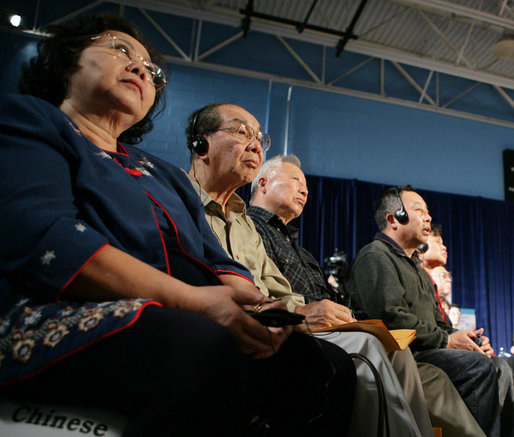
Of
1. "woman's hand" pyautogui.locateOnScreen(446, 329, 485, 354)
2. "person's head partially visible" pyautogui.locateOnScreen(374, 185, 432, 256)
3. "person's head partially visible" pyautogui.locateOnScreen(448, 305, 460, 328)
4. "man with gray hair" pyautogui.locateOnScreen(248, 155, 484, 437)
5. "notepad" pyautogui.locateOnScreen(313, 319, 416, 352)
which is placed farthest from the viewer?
"person's head partially visible" pyautogui.locateOnScreen(448, 305, 460, 328)

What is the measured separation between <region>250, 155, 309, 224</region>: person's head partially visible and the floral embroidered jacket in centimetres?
141

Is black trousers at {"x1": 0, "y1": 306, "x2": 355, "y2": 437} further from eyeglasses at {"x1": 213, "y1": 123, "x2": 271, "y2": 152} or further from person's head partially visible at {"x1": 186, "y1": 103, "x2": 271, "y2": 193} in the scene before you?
eyeglasses at {"x1": 213, "y1": 123, "x2": 271, "y2": 152}

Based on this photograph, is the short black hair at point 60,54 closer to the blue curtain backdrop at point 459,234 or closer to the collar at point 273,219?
the collar at point 273,219

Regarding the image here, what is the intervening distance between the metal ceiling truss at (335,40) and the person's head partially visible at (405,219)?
317 centimetres

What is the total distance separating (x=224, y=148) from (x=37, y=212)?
3.91 feet

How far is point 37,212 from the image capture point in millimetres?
618

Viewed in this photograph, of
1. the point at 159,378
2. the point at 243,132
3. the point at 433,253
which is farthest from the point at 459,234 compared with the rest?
the point at 159,378

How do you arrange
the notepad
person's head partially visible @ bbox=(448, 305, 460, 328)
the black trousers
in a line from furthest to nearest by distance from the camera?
person's head partially visible @ bbox=(448, 305, 460, 328)
the notepad
the black trousers

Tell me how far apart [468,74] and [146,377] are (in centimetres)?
638

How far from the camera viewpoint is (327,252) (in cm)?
537

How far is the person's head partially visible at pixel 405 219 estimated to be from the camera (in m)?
2.47

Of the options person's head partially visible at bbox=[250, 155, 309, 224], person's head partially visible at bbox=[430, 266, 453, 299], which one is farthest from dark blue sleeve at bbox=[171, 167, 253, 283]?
person's head partially visible at bbox=[430, 266, 453, 299]

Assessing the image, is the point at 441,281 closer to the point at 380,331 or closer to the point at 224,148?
the point at 224,148

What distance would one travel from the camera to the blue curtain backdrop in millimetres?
5410
